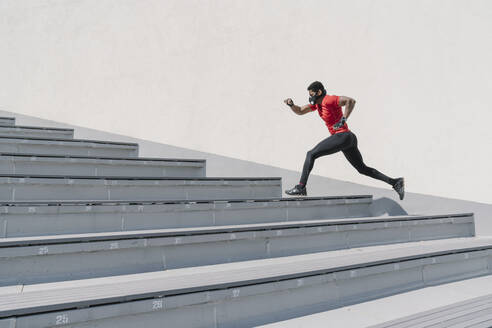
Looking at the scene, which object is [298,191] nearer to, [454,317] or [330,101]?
[330,101]

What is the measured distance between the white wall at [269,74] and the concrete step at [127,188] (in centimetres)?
168

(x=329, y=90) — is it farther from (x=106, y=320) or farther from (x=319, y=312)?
(x=106, y=320)

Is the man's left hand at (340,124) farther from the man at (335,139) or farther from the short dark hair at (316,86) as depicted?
the short dark hair at (316,86)

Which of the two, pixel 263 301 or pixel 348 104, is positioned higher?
pixel 348 104

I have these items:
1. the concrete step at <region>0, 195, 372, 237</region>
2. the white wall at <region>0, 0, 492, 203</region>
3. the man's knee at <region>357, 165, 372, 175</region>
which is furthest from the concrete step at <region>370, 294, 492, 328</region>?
the white wall at <region>0, 0, 492, 203</region>

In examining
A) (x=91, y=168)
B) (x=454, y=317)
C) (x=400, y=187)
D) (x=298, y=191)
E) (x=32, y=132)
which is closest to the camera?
(x=454, y=317)

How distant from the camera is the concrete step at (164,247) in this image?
183cm

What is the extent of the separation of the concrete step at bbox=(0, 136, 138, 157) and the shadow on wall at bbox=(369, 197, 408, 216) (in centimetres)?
302

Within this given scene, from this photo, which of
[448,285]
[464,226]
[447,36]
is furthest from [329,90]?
[448,285]

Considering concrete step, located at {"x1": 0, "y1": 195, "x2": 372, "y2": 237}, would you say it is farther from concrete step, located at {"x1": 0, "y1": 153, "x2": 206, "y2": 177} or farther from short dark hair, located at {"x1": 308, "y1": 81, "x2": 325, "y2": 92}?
short dark hair, located at {"x1": 308, "y1": 81, "x2": 325, "y2": 92}

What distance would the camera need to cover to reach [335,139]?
388 cm

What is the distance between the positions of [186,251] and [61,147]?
255cm

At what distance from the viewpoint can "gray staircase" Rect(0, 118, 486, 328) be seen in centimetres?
162

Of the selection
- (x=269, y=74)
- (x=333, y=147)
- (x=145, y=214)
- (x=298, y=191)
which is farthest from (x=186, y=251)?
(x=269, y=74)
